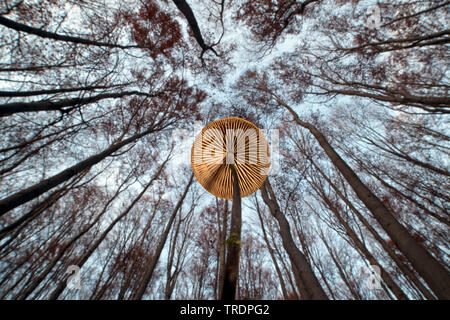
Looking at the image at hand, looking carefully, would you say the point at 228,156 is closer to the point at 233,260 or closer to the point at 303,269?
the point at 233,260

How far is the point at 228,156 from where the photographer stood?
3.54 metres

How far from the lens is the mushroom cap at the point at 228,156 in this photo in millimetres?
3539

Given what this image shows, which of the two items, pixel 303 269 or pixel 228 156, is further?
pixel 228 156

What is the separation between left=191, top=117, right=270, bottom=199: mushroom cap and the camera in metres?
3.54

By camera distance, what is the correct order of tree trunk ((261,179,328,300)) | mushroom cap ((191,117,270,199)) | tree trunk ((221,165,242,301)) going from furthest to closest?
mushroom cap ((191,117,270,199)) < tree trunk ((261,179,328,300)) < tree trunk ((221,165,242,301))

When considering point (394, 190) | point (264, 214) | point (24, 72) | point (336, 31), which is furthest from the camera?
point (264, 214)

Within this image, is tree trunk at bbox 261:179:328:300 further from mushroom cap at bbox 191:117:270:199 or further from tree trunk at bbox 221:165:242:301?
tree trunk at bbox 221:165:242:301

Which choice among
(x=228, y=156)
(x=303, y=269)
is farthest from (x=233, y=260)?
(x=228, y=156)

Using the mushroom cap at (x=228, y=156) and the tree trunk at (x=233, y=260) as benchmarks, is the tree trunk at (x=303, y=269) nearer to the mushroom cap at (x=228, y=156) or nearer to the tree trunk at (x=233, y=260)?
the mushroom cap at (x=228, y=156)

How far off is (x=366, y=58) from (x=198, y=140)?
764 centimetres

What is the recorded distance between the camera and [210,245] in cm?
994

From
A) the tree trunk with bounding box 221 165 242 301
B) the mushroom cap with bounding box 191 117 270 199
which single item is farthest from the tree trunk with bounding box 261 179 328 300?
the tree trunk with bounding box 221 165 242 301
